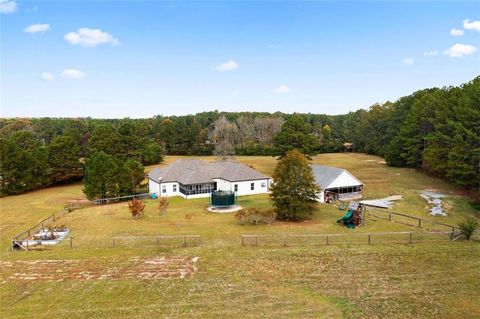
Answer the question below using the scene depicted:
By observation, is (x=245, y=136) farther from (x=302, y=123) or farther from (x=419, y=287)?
(x=419, y=287)

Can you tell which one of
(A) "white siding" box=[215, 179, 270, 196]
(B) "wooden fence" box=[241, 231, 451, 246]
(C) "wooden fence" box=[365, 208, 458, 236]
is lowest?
(B) "wooden fence" box=[241, 231, 451, 246]

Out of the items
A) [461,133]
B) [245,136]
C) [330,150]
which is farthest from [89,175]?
[330,150]

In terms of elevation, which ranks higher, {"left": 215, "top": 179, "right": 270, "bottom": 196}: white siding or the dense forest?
the dense forest

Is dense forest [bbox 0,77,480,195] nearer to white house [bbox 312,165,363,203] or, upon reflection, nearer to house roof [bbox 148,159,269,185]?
white house [bbox 312,165,363,203]

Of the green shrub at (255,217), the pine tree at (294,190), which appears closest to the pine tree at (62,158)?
the green shrub at (255,217)

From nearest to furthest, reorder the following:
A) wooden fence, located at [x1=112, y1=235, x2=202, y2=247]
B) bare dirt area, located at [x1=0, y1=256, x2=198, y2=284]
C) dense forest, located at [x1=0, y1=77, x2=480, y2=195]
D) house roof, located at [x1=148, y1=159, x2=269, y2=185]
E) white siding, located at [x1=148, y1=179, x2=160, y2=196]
A: bare dirt area, located at [x1=0, y1=256, x2=198, y2=284], wooden fence, located at [x1=112, y1=235, x2=202, y2=247], dense forest, located at [x1=0, y1=77, x2=480, y2=195], house roof, located at [x1=148, y1=159, x2=269, y2=185], white siding, located at [x1=148, y1=179, x2=160, y2=196]

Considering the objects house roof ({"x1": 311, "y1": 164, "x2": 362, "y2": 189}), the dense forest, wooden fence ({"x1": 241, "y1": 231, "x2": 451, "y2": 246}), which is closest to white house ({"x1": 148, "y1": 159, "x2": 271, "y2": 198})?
house roof ({"x1": 311, "y1": 164, "x2": 362, "y2": 189})

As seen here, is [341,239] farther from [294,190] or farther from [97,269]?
[97,269]
